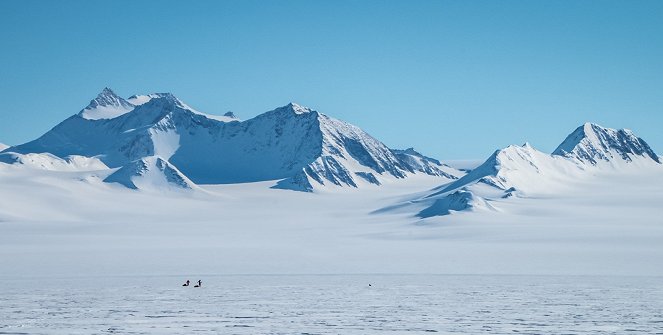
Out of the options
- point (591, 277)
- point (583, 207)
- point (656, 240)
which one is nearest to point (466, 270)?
point (591, 277)

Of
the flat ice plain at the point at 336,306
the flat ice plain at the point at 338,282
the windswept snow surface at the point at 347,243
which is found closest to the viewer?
the flat ice plain at the point at 336,306

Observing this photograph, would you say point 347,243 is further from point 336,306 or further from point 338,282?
point 336,306

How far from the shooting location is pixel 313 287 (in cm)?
5303

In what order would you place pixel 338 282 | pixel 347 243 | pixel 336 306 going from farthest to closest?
pixel 347 243 < pixel 338 282 < pixel 336 306

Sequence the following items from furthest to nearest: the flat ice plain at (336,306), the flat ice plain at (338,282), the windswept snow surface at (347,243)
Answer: the windswept snow surface at (347,243) → the flat ice plain at (338,282) → the flat ice plain at (336,306)

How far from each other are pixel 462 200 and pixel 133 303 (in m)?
146

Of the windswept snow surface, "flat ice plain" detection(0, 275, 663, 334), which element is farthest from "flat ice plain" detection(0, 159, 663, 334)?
the windswept snow surface

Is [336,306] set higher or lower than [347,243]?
lower

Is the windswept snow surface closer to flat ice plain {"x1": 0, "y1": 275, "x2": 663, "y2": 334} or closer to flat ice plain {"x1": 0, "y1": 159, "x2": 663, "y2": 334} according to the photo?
flat ice plain {"x1": 0, "y1": 159, "x2": 663, "y2": 334}

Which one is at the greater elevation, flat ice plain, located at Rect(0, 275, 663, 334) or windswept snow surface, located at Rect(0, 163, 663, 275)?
windswept snow surface, located at Rect(0, 163, 663, 275)

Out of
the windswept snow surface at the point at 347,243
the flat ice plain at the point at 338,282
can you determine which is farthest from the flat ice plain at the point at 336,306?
the windswept snow surface at the point at 347,243

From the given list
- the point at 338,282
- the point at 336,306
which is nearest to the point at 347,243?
the point at 338,282

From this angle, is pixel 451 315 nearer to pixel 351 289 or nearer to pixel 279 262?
pixel 351 289

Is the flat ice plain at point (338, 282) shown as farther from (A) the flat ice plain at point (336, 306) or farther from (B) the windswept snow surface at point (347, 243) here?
(B) the windswept snow surface at point (347, 243)
